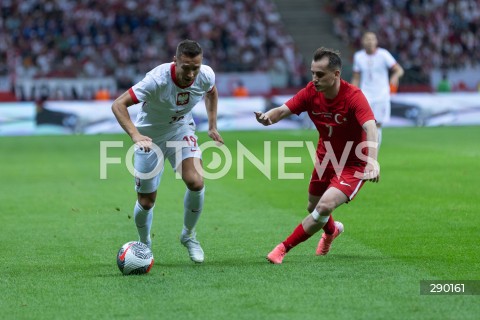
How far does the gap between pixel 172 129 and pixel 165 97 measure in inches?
18.6

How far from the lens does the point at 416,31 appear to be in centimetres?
4041

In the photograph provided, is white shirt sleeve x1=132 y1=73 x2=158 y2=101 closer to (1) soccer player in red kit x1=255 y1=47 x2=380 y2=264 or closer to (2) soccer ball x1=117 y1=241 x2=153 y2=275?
(1) soccer player in red kit x1=255 y1=47 x2=380 y2=264

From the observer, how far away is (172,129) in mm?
9055

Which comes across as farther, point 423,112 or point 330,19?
point 330,19

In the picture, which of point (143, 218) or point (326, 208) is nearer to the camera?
point (326, 208)

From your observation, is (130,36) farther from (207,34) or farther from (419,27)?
(419,27)

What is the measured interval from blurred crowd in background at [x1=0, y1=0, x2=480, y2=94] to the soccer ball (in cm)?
2599

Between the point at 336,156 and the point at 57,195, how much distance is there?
6.85 meters

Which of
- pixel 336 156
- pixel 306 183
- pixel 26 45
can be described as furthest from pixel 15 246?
pixel 26 45

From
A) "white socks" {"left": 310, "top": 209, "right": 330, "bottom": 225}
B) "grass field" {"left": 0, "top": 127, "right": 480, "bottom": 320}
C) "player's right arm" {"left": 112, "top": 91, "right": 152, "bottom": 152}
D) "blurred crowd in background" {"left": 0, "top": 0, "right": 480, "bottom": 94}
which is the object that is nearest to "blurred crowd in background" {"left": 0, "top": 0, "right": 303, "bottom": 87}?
"blurred crowd in background" {"left": 0, "top": 0, "right": 480, "bottom": 94}

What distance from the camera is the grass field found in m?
6.71

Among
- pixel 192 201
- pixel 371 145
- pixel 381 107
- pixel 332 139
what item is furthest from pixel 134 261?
pixel 381 107

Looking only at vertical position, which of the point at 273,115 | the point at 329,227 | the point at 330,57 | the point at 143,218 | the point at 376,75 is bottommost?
the point at 329,227

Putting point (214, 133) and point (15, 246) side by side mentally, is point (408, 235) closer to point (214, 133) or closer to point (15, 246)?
point (214, 133)
